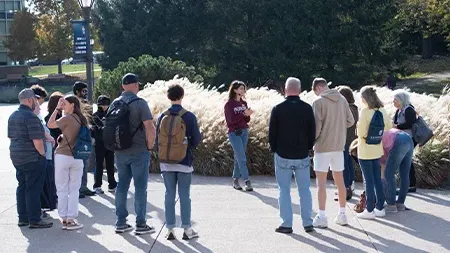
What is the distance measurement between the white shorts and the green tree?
2232 inches

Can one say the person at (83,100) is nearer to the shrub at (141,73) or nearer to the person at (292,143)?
the person at (292,143)

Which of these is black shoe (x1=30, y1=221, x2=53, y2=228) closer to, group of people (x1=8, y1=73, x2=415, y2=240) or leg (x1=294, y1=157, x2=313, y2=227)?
group of people (x1=8, y1=73, x2=415, y2=240)

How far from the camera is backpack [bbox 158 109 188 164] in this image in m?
7.64

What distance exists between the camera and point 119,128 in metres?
7.80

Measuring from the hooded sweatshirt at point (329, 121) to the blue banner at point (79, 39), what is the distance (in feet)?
22.7

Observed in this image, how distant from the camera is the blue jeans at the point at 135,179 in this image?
8.02m

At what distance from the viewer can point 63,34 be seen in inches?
2461

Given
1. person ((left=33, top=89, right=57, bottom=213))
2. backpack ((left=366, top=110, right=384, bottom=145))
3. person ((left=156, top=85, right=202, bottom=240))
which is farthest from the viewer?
person ((left=33, top=89, right=57, bottom=213))

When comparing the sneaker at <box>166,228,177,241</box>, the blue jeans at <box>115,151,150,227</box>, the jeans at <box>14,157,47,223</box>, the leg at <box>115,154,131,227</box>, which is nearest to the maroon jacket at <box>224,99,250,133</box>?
the blue jeans at <box>115,151,150,227</box>

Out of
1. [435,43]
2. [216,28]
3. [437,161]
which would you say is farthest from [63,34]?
[437,161]

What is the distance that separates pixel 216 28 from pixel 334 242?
1213 inches

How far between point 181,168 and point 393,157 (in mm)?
2985

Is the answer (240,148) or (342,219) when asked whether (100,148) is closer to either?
(240,148)

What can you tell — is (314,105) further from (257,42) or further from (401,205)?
(257,42)
